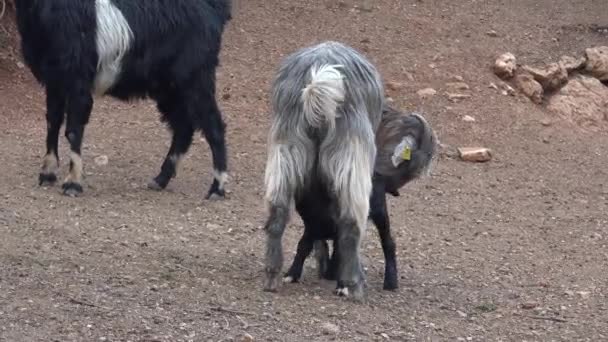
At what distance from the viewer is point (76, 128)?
26.1 ft

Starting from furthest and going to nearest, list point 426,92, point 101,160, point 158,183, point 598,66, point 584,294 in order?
point 598,66 → point 426,92 → point 101,160 → point 158,183 → point 584,294

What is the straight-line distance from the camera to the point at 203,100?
27.3ft

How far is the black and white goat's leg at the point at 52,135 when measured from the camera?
8.02m

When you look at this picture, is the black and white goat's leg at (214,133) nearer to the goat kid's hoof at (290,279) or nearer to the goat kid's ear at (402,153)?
the goat kid's hoof at (290,279)

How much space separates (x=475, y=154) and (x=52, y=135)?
11.8ft

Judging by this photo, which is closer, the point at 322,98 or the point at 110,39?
the point at 322,98

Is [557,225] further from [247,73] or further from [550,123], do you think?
[247,73]

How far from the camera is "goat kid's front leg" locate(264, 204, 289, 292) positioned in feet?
Result: 18.9

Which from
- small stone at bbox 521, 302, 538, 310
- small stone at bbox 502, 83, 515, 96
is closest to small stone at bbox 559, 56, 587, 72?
small stone at bbox 502, 83, 515, 96

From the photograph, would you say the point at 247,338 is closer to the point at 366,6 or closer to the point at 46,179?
the point at 46,179

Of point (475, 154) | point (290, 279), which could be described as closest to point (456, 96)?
point (475, 154)

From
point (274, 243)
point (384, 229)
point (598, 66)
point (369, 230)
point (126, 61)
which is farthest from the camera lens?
point (598, 66)

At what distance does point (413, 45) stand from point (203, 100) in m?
4.05

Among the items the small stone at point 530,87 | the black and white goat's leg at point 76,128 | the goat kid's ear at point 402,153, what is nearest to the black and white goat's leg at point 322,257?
the goat kid's ear at point 402,153
